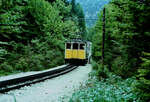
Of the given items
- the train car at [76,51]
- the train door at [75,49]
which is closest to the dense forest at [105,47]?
the train car at [76,51]

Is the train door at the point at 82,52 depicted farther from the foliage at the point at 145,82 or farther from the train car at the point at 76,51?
the foliage at the point at 145,82

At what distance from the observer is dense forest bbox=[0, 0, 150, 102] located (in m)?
6.37

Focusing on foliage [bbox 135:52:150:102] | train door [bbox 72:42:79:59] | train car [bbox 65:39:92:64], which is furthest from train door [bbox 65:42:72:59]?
foliage [bbox 135:52:150:102]

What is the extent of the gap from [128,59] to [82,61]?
15.4m

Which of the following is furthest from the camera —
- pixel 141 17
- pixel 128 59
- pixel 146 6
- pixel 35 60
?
pixel 35 60

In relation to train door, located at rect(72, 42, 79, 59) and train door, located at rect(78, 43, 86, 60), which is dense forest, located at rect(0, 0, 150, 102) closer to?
train door, located at rect(72, 42, 79, 59)

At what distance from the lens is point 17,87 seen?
10.0 metres

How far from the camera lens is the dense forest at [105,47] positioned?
6371 millimetres

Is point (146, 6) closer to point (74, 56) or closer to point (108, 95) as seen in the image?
point (108, 95)

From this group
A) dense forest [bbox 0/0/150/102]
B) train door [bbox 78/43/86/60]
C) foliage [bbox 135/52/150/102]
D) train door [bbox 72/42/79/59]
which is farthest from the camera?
train door [bbox 72/42/79/59]

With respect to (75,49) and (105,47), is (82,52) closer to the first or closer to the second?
(75,49)

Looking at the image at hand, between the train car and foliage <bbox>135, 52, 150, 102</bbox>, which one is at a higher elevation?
foliage <bbox>135, 52, 150, 102</bbox>

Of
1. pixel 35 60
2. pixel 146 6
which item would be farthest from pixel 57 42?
pixel 146 6

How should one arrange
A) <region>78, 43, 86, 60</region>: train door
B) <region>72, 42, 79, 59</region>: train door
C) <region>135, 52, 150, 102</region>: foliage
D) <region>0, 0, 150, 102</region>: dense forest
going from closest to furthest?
1. <region>135, 52, 150, 102</region>: foliage
2. <region>0, 0, 150, 102</region>: dense forest
3. <region>78, 43, 86, 60</region>: train door
4. <region>72, 42, 79, 59</region>: train door
